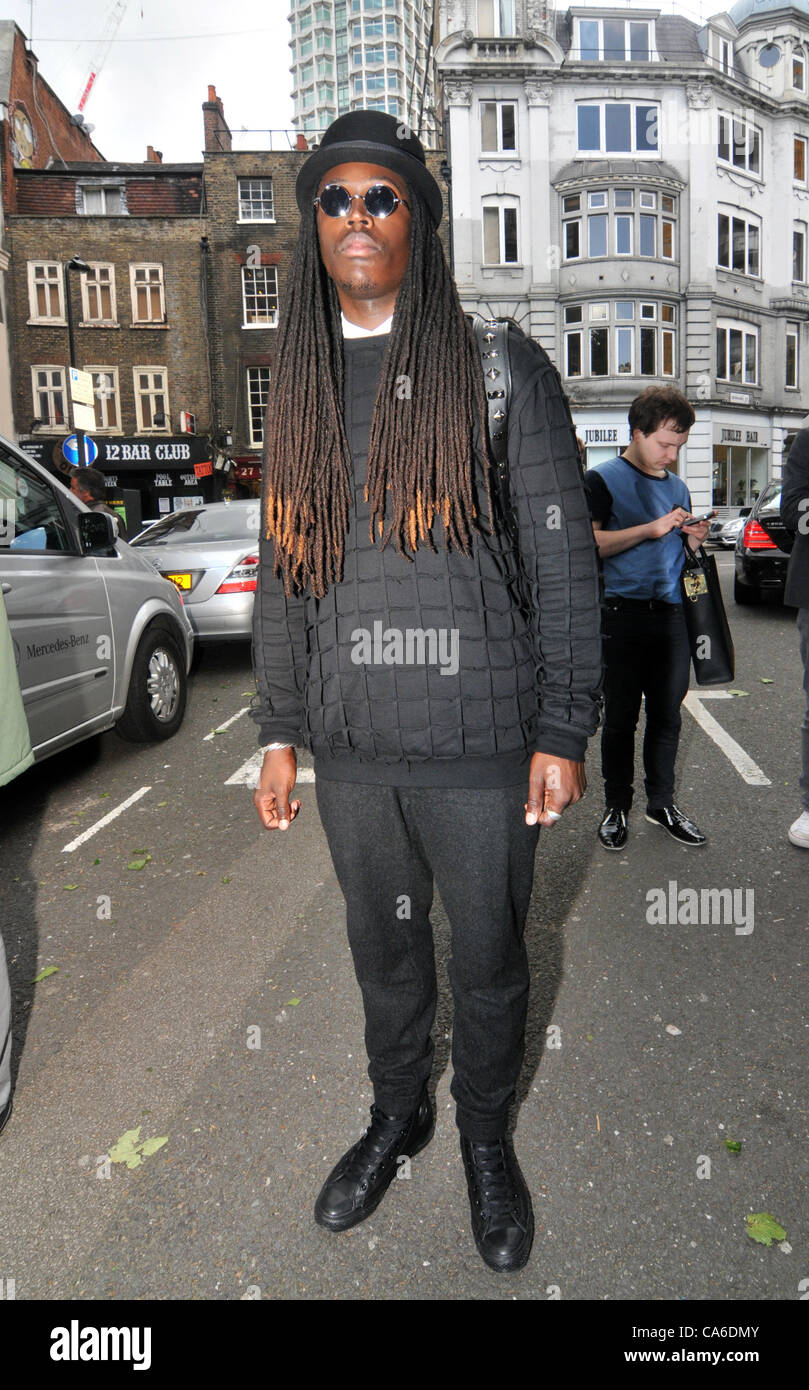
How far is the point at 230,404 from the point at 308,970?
29.8m

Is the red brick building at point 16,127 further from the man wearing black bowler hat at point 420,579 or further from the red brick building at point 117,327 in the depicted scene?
the man wearing black bowler hat at point 420,579

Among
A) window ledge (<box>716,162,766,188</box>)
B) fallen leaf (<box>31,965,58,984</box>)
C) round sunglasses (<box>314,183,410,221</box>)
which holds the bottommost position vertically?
fallen leaf (<box>31,965,58,984</box>)

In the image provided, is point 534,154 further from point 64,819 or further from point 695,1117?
point 695,1117

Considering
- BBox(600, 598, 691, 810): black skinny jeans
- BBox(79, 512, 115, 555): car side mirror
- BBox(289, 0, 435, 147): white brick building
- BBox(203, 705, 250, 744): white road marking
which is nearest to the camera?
BBox(600, 598, 691, 810): black skinny jeans

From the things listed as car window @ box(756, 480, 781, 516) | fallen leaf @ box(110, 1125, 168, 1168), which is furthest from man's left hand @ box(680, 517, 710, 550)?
car window @ box(756, 480, 781, 516)

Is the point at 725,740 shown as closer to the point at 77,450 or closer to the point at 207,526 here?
the point at 207,526

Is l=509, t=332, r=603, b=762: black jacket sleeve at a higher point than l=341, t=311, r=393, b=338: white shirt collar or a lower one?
lower

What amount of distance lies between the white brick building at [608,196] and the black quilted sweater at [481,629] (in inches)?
1227

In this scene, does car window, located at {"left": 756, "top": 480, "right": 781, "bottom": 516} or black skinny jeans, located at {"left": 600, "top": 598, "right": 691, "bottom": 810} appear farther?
car window, located at {"left": 756, "top": 480, "right": 781, "bottom": 516}

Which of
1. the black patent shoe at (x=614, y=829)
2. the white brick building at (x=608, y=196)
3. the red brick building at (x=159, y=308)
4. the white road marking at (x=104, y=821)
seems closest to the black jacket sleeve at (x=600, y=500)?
the black patent shoe at (x=614, y=829)

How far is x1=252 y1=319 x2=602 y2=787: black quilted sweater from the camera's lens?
176 centimetres

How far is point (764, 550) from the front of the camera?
1128 cm

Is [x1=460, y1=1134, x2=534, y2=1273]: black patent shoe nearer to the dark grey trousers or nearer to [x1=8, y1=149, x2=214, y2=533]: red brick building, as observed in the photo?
the dark grey trousers

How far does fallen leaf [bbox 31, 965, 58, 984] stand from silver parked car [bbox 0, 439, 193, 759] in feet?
5.58
